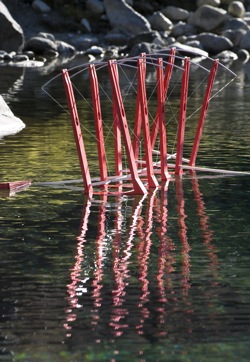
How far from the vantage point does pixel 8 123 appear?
2206 centimetres

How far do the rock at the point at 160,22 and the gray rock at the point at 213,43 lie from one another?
24.1ft

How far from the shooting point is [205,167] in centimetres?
1667

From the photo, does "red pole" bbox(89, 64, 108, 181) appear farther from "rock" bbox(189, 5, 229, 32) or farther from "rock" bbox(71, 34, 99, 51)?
"rock" bbox(189, 5, 229, 32)

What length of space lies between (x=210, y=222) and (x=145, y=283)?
9.50ft

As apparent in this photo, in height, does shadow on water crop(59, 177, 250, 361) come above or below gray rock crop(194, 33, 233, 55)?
above

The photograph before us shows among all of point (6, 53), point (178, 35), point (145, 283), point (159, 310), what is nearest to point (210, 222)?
point (145, 283)

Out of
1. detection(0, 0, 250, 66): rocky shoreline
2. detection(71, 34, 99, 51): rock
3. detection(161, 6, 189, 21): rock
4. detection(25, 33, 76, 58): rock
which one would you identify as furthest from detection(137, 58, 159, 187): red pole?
detection(161, 6, 189, 21): rock

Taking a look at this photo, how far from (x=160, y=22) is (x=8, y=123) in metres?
39.2

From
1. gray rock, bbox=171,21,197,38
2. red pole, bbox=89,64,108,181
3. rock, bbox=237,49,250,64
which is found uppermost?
red pole, bbox=89,64,108,181

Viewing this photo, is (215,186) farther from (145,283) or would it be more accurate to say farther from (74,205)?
(145,283)

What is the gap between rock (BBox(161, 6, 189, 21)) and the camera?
62.3 meters

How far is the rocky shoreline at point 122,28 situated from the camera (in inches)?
2047

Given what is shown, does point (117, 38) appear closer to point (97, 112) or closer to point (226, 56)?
point (226, 56)

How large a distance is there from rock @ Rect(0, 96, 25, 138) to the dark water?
4.24m
